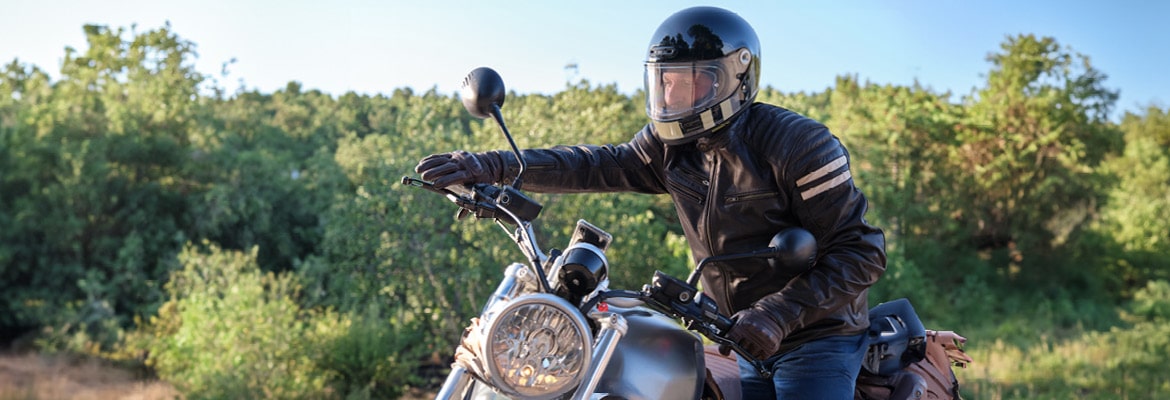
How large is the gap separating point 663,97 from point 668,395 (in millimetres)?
911

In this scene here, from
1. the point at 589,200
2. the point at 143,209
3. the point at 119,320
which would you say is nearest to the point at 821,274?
the point at 589,200

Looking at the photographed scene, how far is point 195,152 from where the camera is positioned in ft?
52.4

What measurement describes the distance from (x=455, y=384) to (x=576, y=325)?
1.01 ft

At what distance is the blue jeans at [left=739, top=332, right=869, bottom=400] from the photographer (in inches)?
116

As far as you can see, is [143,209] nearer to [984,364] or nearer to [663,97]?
[984,364]

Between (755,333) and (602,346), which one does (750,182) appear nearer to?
(755,333)

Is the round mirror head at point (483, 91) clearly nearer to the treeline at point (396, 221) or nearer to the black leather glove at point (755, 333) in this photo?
the black leather glove at point (755, 333)

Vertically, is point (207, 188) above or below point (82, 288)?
above

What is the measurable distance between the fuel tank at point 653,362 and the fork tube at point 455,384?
0.30 meters

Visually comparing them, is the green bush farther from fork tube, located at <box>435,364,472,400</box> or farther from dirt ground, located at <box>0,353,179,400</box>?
fork tube, located at <box>435,364,472,400</box>

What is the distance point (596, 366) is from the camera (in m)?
2.25

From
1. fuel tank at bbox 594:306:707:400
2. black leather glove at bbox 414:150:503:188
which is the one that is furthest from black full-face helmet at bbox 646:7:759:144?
fuel tank at bbox 594:306:707:400

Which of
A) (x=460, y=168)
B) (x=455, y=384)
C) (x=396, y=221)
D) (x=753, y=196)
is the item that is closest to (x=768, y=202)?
(x=753, y=196)

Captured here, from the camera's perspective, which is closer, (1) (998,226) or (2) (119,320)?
(2) (119,320)
